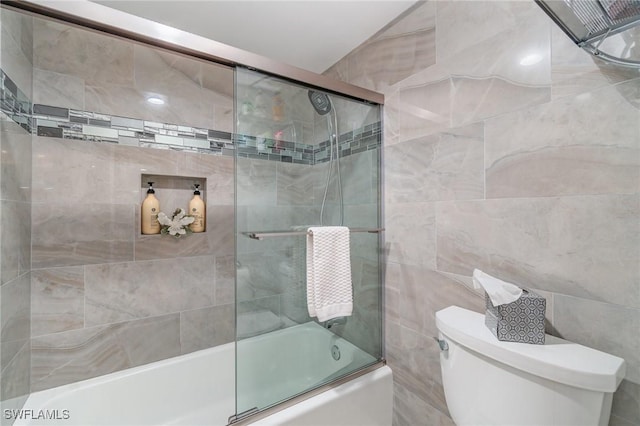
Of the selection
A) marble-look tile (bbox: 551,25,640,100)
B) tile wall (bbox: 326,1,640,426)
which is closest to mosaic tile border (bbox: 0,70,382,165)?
tile wall (bbox: 326,1,640,426)

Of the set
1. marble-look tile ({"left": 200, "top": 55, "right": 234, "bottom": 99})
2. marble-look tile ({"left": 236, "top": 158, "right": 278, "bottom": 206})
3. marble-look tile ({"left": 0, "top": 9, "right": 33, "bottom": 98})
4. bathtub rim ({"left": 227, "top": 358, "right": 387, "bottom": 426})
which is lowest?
bathtub rim ({"left": 227, "top": 358, "right": 387, "bottom": 426})

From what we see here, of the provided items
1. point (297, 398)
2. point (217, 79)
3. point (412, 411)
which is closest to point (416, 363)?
point (412, 411)

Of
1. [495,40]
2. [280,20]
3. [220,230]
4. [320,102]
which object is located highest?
[280,20]

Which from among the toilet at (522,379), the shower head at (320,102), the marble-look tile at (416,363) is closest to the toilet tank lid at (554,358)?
the toilet at (522,379)

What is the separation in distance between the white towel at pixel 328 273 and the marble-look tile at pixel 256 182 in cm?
24

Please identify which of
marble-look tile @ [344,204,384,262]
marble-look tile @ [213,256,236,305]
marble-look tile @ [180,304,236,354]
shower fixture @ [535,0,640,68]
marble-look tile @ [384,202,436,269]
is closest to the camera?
shower fixture @ [535,0,640,68]

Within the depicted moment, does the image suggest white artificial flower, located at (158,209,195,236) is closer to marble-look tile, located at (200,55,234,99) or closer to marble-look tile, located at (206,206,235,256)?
marble-look tile, located at (206,206,235,256)

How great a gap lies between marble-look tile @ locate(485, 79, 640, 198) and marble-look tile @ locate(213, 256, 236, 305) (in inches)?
60.3

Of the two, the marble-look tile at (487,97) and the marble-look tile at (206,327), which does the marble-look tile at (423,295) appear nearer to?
the marble-look tile at (487,97)

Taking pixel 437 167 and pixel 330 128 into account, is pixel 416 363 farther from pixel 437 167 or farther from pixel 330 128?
pixel 330 128

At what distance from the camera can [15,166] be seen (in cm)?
111

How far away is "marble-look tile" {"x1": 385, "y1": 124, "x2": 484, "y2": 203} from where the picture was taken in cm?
108

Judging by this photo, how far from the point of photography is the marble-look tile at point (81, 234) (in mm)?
1301

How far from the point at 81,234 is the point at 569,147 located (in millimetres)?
2087
